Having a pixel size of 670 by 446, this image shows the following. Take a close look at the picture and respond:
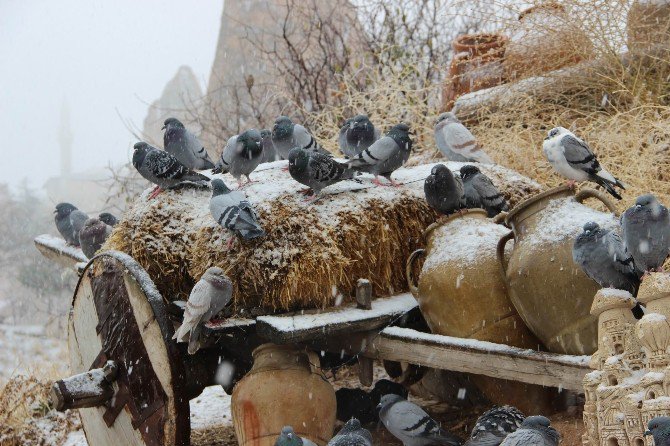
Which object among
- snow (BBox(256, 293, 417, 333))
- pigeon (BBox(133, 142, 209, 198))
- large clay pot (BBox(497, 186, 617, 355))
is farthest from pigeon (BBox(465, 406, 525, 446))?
pigeon (BBox(133, 142, 209, 198))

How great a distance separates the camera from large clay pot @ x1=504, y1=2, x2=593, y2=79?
611cm

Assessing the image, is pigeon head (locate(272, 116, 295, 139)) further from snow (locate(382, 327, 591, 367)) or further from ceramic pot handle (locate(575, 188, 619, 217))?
ceramic pot handle (locate(575, 188, 619, 217))

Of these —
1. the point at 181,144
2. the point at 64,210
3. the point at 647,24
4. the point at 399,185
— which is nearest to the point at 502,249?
the point at 399,185

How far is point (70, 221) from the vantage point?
20.9 feet

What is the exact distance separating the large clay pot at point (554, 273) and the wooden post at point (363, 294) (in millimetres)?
675

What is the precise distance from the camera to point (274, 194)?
165 inches

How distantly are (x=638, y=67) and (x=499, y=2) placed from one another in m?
1.21

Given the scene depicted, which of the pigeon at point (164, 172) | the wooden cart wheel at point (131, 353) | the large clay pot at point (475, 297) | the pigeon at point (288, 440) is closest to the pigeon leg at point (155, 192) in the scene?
the pigeon at point (164, 172)

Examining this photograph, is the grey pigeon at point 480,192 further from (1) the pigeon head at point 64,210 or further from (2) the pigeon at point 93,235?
(1) the pigeon head at point 64,210

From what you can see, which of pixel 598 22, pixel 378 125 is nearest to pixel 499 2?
pixel 598 22

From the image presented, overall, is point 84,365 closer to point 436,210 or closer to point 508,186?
point 436,210

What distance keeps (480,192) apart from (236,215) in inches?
52.2

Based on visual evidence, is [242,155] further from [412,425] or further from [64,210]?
[64,210]

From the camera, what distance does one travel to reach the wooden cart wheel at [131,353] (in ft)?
12.0
